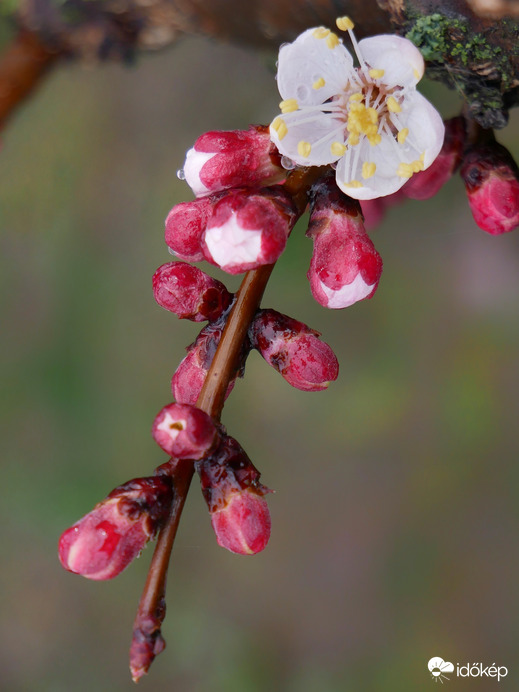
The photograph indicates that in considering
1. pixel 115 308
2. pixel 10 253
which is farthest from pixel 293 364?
pixel 10 253

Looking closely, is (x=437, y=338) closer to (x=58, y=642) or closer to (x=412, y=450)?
(x=412, y=450)

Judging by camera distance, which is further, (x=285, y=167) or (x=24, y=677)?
(x=24, y=677)

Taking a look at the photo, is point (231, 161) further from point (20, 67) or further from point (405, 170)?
point (20, 67)

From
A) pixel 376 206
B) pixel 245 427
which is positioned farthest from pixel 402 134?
pixel 245 427

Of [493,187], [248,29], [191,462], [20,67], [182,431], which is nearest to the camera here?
[182,431]

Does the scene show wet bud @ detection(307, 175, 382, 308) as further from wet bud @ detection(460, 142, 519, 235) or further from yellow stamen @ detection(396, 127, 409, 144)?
wet bud @ detection(460, 142, 519, 235)

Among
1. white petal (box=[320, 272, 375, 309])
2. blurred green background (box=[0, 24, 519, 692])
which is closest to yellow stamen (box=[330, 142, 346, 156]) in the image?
white petal (box=[320, 272, 375, 309])
